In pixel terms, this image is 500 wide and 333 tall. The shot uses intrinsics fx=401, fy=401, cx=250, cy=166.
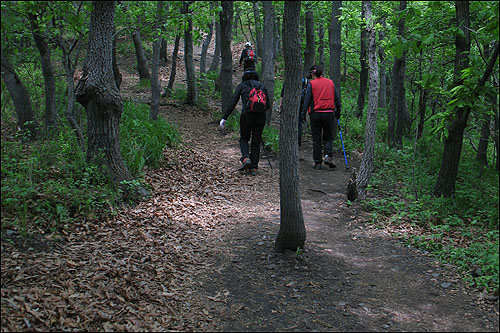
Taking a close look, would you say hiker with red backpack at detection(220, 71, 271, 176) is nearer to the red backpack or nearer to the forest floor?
the red backpack

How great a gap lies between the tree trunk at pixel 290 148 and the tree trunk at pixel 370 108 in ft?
9.70

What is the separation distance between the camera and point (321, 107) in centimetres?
962

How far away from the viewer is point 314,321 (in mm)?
3859

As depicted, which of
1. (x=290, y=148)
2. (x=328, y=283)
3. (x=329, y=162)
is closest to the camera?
(x=328, y=283)

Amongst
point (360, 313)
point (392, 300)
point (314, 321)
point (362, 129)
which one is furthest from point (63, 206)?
point (362, 129)

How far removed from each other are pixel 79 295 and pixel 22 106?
6.04 meters

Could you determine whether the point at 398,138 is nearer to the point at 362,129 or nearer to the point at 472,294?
the point at 362,129

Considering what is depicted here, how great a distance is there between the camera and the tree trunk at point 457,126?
6.36 meters

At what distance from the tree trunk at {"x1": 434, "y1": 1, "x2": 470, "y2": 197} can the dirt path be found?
5.08 feet

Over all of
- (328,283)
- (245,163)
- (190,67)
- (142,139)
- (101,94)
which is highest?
(190,67)

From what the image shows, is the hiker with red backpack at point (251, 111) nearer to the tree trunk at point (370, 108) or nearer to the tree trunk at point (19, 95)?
the tree trunk at point (370, 108)

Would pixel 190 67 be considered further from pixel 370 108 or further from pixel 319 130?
pixel 370 108

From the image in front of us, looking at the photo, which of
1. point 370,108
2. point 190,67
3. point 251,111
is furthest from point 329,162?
point 190,67

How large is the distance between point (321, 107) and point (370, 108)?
2235 millimetres
